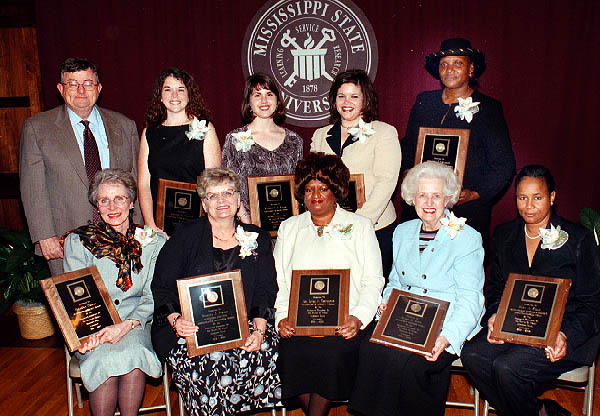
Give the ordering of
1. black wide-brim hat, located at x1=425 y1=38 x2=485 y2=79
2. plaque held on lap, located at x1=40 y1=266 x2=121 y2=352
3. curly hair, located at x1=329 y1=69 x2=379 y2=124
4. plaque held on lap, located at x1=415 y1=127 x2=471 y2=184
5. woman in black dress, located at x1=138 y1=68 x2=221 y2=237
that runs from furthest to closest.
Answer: woman in black dress, located at x1=138 y1=68 x2=221 y2=237 < curly hair, located at x1=329 y1=69 x2=379 y2=124 < black wide-brim hat, located at x1=425 y1=38 x2=485 y2=79 < plaque held on lap, located at x1=415 y1=127 x2=471 y2=184 < plaque held on lap, located at x1=40 y1=266 x2=121 y2=352

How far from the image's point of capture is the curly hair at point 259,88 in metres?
4.07

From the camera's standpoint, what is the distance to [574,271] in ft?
10.5

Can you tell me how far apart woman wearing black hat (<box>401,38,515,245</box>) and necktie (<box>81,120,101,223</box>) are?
2.53 meters

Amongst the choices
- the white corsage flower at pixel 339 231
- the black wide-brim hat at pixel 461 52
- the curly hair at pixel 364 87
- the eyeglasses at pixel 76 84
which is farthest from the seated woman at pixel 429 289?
the eyeglasses at pixel 76 84

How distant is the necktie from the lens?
13.3 ft

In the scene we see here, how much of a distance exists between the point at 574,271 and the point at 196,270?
7.97ft

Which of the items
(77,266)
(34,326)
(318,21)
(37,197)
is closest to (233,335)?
(77,266)

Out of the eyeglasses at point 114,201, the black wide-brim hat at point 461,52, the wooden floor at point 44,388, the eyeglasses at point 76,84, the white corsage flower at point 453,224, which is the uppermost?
the black wide-brim hat at point 461,52

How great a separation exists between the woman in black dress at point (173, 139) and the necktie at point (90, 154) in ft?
1.10

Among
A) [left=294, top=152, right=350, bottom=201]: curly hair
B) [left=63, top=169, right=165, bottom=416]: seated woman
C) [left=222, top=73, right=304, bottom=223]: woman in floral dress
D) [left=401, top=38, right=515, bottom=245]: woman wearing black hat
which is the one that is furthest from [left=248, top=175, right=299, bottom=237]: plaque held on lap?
[left=401, top=38, right=515, bottom=245]: woman wearing black hat

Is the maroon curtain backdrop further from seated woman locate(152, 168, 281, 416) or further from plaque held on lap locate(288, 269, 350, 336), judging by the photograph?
→ plaque held on lap locate(288, 269, 350, 336)

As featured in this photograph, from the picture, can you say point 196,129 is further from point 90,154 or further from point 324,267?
point 324,267

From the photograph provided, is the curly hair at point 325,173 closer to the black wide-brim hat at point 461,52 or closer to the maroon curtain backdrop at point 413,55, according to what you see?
the black wide-brim hat at point 461,52

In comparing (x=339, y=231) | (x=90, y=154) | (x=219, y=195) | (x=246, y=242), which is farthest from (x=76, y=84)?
(x=339, y=231)
